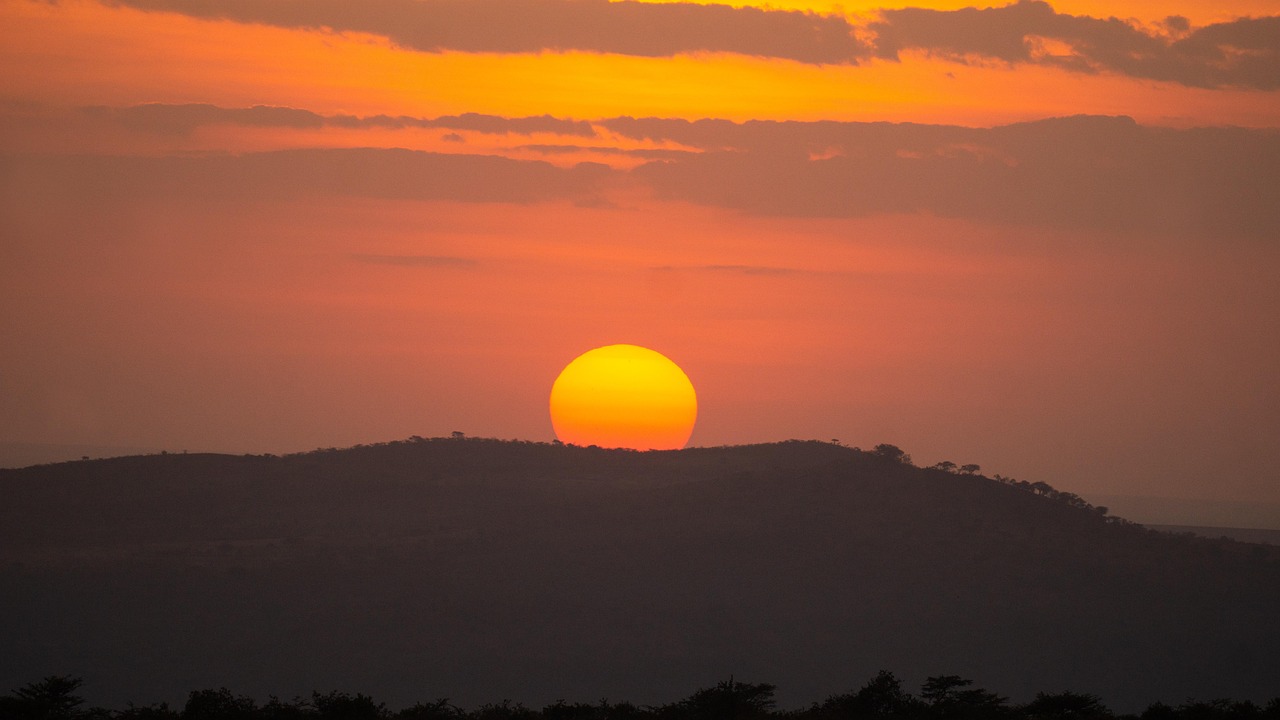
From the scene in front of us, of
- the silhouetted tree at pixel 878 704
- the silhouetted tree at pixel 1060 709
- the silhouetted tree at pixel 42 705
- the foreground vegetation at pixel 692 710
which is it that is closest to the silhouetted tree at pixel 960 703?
the foreground vegetation at pixel 692 710

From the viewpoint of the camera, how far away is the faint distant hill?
89.0 metres

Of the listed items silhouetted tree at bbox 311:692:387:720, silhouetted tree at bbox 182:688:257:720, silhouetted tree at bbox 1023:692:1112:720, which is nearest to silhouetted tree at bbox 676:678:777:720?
silhouetted tree at bbox 1023:692:1112:720

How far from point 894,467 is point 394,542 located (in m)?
40.4

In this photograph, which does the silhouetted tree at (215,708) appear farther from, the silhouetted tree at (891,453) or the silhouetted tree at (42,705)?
the silhouetted tree at (891,453)

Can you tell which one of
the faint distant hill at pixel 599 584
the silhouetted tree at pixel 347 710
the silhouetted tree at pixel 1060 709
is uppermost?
the faint distant hill at pixel 599 584

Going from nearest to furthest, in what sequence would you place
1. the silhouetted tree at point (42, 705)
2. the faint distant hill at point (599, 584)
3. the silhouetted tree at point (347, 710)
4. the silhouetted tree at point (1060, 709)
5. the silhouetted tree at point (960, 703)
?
the silhouetted tree at point (42, 705)
the silhouetted tree at point (347, 710)
the silhouetted tree at point (1060, 709)
the silhouetted tree at point (960, 703)
the faint distant hill at point (599, 584)

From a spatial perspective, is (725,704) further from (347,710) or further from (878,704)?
(347,710)

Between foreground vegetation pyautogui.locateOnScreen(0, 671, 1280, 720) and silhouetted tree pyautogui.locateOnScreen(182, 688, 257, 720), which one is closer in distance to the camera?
silhouetted tree pyautogui.locateOnScreen(182, 688, 257, 720)

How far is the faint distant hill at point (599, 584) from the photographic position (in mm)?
89000

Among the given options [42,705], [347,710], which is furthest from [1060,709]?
[42,705]

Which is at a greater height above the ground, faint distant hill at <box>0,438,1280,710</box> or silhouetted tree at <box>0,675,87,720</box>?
faint distant hill at <box>0,438,1280,710</box>

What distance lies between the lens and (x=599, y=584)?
10031 cm

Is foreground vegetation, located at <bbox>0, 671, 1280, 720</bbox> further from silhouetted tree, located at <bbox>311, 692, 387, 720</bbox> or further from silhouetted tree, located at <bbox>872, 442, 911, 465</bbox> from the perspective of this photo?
silhouetted tree, located at <bbox>872, 442, 911, 465</bbox>

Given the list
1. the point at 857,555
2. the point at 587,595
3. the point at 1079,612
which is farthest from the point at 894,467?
the point at 587,595
